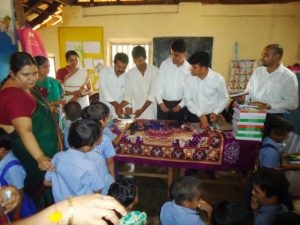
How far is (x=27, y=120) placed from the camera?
159 cm

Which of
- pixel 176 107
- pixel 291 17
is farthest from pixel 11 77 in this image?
pixel 291 17

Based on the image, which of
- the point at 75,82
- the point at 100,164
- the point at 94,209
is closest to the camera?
the point at 94,209

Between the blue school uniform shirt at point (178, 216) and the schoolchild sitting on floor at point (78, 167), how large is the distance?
492 mm

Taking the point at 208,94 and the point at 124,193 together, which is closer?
the point at 124,193

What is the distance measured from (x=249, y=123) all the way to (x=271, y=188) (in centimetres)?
87

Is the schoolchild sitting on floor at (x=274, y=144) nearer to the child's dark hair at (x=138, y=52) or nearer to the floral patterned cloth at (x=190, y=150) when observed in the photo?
the floral patterned cloth at (x=190, y=150)

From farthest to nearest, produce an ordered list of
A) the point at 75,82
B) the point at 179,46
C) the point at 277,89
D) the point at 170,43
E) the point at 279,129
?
the point at 170,43 < the point at 75,82 < the point at 179,46 < the point at 277,89 < the point at 279,129

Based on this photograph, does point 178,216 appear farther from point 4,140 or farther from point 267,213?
point 4,140

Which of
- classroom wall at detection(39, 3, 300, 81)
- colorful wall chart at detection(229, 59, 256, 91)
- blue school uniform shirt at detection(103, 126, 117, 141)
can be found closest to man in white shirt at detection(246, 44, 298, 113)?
blue school uniform shirt at detection(103, 126, 117, 141)

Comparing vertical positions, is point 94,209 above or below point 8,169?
above

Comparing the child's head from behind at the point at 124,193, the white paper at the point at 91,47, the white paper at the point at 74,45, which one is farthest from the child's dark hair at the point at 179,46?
the white paper at the point at 74,45

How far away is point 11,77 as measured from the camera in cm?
170

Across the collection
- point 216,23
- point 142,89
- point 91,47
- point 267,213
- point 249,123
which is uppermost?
point 216,23

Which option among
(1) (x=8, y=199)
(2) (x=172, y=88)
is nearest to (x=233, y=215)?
(1) (x=8, y=199)
